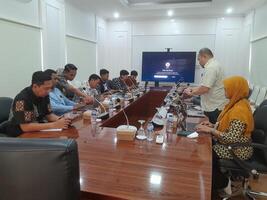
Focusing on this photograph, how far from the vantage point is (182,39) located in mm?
6574

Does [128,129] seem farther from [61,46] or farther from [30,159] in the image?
[61,46]

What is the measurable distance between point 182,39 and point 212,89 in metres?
4.18

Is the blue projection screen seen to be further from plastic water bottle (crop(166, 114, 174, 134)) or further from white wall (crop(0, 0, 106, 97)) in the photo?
plastic water bottle (crop(166, 114, 174, 134))

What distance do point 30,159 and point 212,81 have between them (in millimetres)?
2363

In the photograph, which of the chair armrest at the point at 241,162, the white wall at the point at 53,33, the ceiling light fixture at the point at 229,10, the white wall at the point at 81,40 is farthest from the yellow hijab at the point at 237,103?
the ceiling light fixture at the point at 229,10

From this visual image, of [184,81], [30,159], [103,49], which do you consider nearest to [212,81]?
[30,159]

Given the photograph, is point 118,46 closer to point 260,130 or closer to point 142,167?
point 260,130

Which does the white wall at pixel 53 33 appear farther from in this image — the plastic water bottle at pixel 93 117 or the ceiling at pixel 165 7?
the plastic water bottle at pixel 93 117

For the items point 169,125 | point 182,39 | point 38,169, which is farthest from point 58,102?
point 182,39

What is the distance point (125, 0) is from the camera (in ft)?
16.3

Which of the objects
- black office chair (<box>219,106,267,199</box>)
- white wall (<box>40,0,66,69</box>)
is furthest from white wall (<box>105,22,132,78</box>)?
black office chair (<box>219,106,267,199</box>)

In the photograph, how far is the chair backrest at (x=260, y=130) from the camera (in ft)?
5.88

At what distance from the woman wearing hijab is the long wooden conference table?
138mm

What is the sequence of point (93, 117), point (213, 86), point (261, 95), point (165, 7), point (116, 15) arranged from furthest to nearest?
point (116, 15) < point (165, 7) < point (261, 95) < point (213, 86) < point (93, 117)
